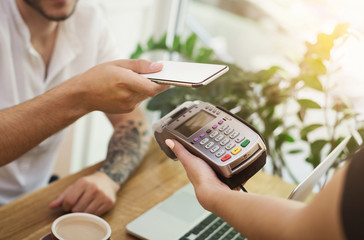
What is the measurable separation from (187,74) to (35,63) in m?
0.61

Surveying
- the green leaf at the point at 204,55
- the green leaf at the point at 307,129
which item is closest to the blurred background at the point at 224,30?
the green leaf at the point at 204,55

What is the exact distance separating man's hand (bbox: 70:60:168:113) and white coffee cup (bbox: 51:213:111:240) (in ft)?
0.69

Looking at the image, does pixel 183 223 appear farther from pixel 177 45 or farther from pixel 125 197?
pixel 177 45

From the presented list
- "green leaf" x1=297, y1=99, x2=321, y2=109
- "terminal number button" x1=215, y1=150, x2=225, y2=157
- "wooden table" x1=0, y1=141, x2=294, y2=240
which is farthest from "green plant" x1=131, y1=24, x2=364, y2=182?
"terminal number button" x1=215, y1=150, x2=225, y2=157

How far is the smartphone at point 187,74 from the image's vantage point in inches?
25.4

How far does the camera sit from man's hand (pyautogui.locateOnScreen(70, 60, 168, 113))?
0.73m

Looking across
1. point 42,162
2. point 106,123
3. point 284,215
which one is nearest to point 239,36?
point 106,123

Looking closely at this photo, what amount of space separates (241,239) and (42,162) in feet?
2.26

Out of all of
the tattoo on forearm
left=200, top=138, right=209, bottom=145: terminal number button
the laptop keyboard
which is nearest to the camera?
left=200, top=138, right=209, bottom=145: terminal number button

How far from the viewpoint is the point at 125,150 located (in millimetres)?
1075

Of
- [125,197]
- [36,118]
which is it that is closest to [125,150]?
[125,197]

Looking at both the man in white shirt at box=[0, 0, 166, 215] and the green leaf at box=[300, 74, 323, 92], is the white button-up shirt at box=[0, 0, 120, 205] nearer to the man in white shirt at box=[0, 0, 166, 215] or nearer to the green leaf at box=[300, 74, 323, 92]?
the man in white shirt at box=[0, 0, 166, 215]

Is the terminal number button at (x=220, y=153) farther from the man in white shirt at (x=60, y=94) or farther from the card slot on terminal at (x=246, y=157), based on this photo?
the man in white shirt at (x=60, y=94)

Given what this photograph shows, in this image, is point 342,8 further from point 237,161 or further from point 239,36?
point 237,161
